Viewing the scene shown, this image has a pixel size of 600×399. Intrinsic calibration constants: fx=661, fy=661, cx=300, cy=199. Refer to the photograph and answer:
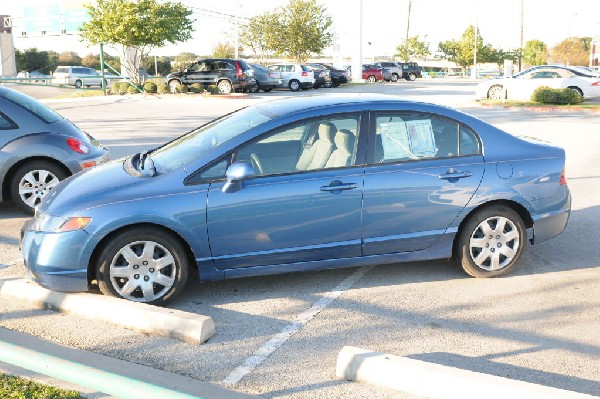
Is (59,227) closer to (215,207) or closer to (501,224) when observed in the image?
(215,207)

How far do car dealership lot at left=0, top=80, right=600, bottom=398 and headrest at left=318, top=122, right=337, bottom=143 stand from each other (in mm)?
1204

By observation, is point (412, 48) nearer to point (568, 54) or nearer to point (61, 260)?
point (568, 54)

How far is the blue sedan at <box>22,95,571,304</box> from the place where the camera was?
4.83 meters

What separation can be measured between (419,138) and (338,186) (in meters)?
0.90

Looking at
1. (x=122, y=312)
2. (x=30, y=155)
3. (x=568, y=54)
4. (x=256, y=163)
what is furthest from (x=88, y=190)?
(x=568, y=54)

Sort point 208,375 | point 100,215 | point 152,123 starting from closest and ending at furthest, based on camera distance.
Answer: point 208,375 → point 100,215 → point 152,123

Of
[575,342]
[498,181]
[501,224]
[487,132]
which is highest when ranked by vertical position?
[487,132]

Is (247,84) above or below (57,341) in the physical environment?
above

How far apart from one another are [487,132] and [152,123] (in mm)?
13969

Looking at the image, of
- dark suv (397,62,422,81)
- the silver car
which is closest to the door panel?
the silver car

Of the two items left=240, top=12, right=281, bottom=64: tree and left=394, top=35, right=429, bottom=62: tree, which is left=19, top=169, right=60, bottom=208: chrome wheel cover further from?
left=394, top=35, right=429, bottom=62: tree

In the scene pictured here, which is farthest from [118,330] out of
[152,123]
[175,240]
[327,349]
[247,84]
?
[247,84]

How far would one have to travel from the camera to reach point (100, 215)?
473 cm

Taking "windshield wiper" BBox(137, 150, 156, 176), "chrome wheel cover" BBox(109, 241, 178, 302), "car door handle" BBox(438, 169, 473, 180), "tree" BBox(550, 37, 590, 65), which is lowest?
"chrome wheel cover" BBox(109, 241, 178, 302)
